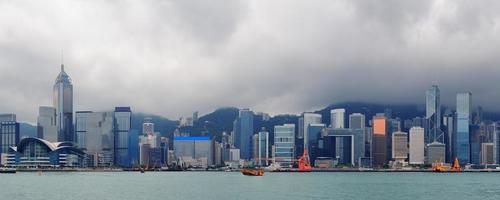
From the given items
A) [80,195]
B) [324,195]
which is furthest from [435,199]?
[80,195]

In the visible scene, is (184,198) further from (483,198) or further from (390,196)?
(483,198)

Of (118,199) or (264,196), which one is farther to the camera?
(264,196)

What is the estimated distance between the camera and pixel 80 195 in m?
104

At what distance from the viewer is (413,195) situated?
357ft

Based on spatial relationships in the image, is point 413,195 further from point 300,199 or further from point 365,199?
point 300,199

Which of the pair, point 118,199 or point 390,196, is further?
point 390,196

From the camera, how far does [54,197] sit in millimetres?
100562

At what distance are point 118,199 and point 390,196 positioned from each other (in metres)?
38.3

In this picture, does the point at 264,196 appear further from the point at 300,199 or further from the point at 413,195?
the point at 413,195

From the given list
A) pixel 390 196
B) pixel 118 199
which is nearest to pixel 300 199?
pixel 390 196

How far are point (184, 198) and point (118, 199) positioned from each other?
902 centimetres

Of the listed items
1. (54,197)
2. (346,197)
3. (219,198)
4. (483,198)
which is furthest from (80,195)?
(483,198)

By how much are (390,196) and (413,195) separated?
4.17m

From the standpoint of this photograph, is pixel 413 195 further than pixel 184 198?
Yes
